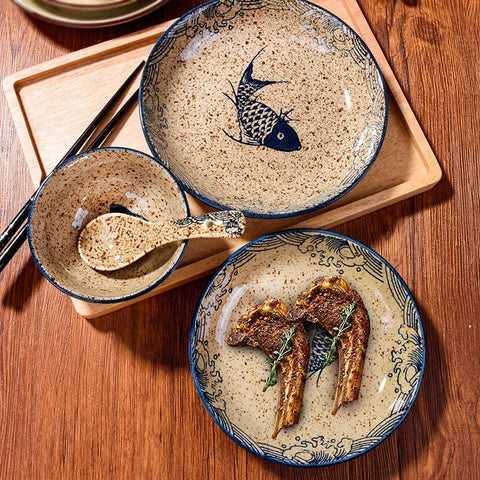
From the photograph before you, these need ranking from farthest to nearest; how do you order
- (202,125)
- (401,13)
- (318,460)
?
1. (401,13)
2. (202,125)
3. (318,460)

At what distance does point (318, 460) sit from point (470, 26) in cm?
96

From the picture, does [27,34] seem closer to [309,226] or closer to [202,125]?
[202,125]

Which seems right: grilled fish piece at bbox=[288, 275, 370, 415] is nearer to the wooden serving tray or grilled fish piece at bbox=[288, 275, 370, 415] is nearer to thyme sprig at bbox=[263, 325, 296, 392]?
thyme sprig at bbox=[263, 325, 296, 392]

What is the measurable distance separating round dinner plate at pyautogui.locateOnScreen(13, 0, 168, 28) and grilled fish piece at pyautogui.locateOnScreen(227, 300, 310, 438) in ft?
2.07

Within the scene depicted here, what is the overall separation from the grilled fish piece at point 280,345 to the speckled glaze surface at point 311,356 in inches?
1.0

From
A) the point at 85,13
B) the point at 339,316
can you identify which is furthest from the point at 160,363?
the point at 85,13

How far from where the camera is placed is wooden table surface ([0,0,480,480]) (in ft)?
3.67

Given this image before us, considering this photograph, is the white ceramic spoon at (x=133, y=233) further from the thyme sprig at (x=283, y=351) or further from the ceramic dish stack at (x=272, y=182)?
the thyme sprig at (x=283, y=351)

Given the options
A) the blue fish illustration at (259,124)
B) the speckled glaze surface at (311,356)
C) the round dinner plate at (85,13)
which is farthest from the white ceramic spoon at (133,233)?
the round dinner plate at (85,13)

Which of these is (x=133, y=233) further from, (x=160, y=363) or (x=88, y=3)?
(x=88, y=3)

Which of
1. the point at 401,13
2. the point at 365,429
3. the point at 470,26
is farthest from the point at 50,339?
the point at 470,26

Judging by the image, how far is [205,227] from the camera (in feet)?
3.22

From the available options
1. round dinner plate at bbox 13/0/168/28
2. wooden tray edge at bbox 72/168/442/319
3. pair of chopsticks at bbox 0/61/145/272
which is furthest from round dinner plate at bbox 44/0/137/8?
wooden tray edge at bbox 72/168/442/319

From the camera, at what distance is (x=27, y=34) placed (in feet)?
4.00
